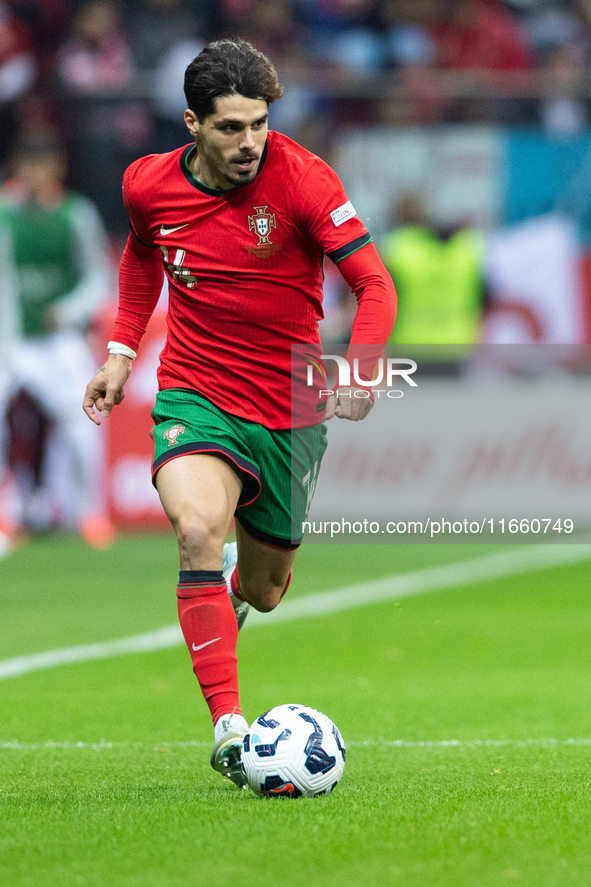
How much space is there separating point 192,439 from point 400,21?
36.7 feet

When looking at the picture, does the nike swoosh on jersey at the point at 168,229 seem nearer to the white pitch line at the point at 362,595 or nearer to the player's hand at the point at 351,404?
the player's hand at the point at 351,404

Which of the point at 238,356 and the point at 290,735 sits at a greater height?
the point at 238,356

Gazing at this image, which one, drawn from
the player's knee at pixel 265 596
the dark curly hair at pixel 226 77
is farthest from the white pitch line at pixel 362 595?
the dark curly hair at pixel 226 77

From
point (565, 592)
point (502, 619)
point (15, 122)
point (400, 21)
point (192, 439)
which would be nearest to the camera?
point (192, 439)

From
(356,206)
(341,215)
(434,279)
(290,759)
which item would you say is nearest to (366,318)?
(341,215)

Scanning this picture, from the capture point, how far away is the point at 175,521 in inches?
169

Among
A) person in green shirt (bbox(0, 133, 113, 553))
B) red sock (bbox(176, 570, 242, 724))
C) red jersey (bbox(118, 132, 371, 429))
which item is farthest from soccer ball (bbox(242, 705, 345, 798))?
person in green shirt (bbox(0, 133, 113, 553))

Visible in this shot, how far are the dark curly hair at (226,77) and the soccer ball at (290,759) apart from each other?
185 centimetres

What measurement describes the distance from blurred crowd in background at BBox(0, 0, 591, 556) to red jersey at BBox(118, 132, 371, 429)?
6561 mm

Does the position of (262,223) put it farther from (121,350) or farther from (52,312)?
(52,312)

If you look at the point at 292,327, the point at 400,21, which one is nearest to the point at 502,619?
the point at 292,327

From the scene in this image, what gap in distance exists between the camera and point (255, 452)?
4688mm

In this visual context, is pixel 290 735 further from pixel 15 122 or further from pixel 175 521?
pixel 15 122

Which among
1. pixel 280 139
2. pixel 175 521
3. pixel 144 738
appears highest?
pixel 280 139
